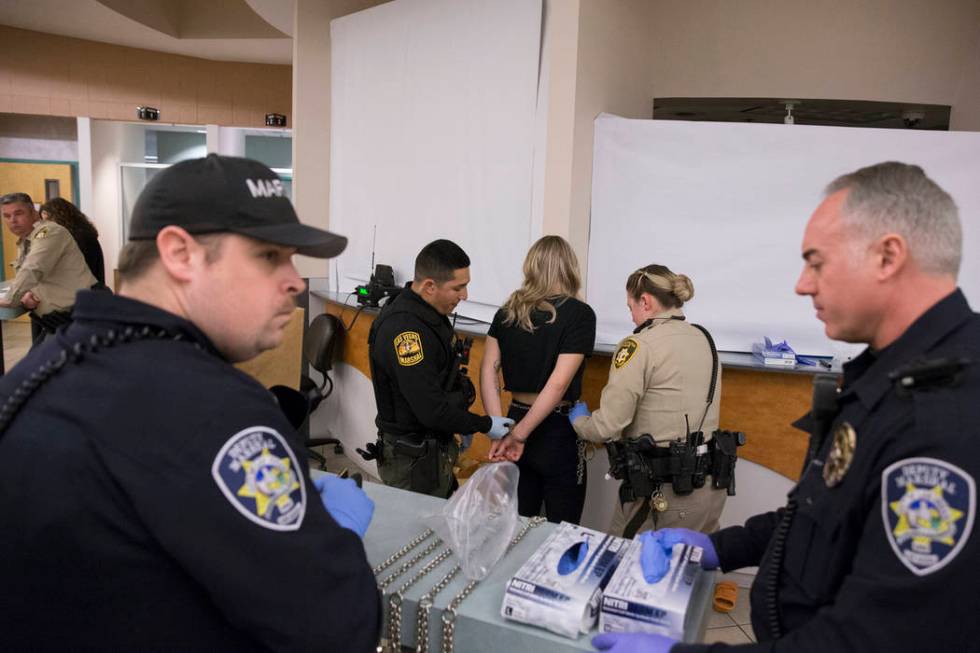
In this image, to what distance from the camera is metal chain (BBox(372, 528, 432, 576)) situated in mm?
1421

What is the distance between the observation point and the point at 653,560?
1325 millimetres

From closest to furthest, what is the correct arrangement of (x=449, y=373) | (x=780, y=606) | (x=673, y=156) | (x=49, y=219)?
(x=780, y=606)
(x=449, y=373)
(x=673, y=156)
(x=49, y=219)

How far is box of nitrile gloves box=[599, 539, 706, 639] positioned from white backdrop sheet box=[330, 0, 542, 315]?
2.48m

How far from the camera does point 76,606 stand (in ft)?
2.74

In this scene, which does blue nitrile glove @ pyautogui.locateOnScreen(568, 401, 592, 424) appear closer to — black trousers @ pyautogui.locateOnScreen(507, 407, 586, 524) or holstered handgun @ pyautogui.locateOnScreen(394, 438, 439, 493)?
black trousers @ pyautogui.locateOnScreen(507, 407, 586, 524)

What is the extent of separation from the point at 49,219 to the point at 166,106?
467 centimetres

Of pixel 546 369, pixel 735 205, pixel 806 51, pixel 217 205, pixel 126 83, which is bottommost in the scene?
pixel 546 369

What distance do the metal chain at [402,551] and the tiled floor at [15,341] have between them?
679cm

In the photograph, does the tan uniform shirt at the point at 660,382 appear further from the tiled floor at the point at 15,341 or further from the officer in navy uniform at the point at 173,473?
the tiled floor at the point at 15,341

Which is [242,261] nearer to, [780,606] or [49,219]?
[780,606]

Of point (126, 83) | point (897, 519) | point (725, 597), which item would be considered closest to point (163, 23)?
point (126, 83)

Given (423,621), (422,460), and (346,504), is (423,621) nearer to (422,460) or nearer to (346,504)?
(346,504)

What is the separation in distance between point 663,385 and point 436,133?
7.63ft

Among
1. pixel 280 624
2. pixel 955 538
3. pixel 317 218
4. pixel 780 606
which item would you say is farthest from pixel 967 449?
pixel 317 218
